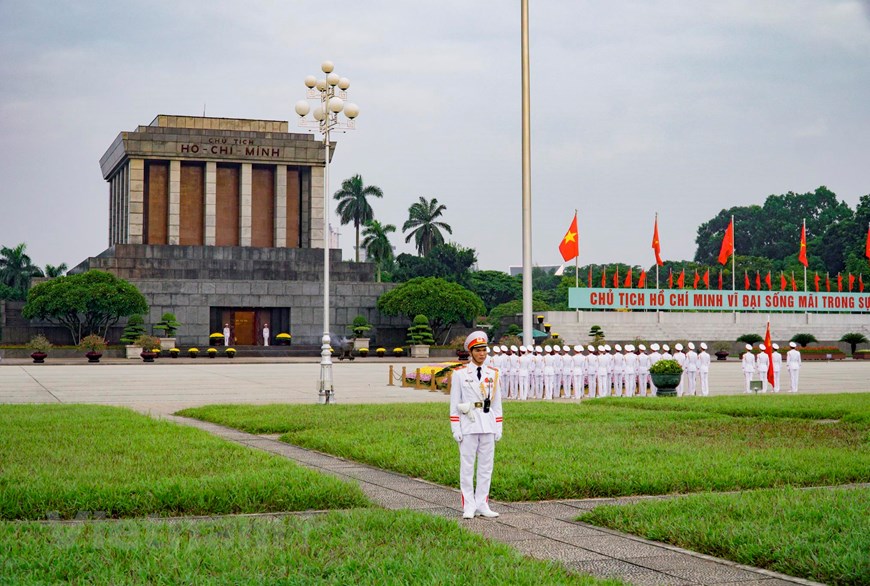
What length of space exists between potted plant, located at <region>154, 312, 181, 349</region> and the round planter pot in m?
38.7

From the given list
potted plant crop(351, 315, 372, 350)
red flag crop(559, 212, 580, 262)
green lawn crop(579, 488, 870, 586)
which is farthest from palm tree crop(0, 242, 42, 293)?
green lawn crop(579, 488, 870, 586)

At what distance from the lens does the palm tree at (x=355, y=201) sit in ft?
304

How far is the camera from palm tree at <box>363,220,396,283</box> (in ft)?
297

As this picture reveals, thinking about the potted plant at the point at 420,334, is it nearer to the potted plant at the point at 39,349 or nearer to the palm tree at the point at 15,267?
the potted plant at the point at 39,349

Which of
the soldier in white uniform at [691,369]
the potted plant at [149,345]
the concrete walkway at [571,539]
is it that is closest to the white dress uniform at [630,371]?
the soldier in white uniform at [691,369]

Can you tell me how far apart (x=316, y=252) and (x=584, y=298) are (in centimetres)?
1860

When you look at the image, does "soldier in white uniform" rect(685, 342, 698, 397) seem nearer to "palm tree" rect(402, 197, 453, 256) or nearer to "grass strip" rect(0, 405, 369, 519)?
→ "grass strip" rect(0, 405, 369, 519)

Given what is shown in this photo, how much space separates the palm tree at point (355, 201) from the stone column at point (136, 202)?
2667cm

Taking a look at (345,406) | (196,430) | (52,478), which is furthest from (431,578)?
(345,406)

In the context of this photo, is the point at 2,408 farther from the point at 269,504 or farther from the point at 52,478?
the point at 269,504

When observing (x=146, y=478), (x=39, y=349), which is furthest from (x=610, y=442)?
(x=39, y=349)

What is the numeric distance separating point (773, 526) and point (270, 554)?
3967 mm

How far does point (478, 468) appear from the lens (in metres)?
9.41

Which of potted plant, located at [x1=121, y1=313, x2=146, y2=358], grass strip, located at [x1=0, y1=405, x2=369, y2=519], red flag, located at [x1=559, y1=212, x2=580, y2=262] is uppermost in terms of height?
red flag, located at [x1=559, y1=212, x2=580, y2=262]
